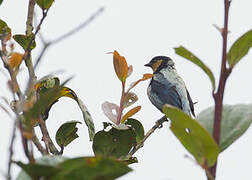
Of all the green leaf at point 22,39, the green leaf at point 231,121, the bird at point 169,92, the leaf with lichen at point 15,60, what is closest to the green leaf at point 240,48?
the green leaf at point 231,121

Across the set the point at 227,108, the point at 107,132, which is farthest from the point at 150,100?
the point at 227,108

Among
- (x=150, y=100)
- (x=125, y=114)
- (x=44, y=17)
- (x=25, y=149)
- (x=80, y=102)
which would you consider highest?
(x=44, y=17)

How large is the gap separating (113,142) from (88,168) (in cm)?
91

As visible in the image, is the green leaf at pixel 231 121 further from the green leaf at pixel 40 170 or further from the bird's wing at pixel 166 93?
the bird's wing at pixel 166 93

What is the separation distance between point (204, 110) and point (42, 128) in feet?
2.05

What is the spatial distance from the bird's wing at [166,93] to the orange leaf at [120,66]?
15.3 feet

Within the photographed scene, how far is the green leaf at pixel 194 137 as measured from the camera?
1118 millimetres

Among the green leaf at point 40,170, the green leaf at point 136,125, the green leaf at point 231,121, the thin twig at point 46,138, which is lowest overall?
the green leaf at point 136,125

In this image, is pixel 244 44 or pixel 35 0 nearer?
pixel 244 44

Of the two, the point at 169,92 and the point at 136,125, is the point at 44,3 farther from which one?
the point at 169,92

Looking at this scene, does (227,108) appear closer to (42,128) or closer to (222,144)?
(222,144)

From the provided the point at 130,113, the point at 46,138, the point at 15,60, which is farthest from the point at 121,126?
the point at 15,60

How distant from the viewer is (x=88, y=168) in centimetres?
92

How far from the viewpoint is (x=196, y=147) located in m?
1.17
